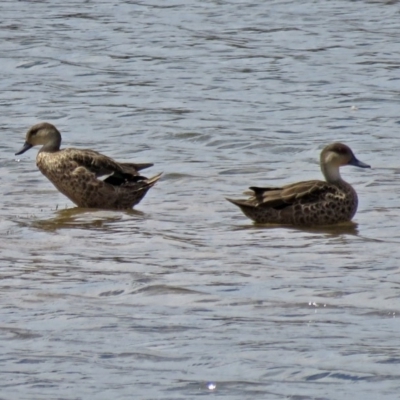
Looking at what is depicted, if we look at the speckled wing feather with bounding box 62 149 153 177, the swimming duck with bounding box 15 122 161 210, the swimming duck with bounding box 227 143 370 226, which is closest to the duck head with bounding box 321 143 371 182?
the swimming duck with bounding box 227 143 370 226

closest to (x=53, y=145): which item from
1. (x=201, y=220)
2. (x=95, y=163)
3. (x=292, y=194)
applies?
(x=95, y=163)

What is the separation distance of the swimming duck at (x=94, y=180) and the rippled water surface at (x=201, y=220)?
16cm

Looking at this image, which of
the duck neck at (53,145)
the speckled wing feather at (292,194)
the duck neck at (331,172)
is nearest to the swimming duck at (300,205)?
the speckled wing feather at (292,194)

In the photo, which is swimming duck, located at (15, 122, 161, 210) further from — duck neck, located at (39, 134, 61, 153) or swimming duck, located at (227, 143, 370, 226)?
swimming duck, located at (227, 143, 370, 226)

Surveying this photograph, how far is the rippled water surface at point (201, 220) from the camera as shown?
6.75 metres

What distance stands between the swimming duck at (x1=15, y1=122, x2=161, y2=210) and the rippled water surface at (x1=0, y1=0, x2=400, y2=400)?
0.53 ft

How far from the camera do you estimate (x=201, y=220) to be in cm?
1127

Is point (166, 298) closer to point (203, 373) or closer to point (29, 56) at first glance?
point (203, 373)

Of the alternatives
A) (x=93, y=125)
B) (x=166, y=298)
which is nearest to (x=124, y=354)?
(x=166, y=298)

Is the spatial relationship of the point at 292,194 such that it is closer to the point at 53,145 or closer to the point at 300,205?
the point at 300,205

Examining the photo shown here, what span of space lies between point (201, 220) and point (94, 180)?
1214mm

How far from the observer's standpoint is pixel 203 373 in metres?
6.61

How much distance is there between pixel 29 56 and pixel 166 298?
13183mm

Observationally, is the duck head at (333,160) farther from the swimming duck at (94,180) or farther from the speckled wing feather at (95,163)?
the speckled wing feather at (95,163)
